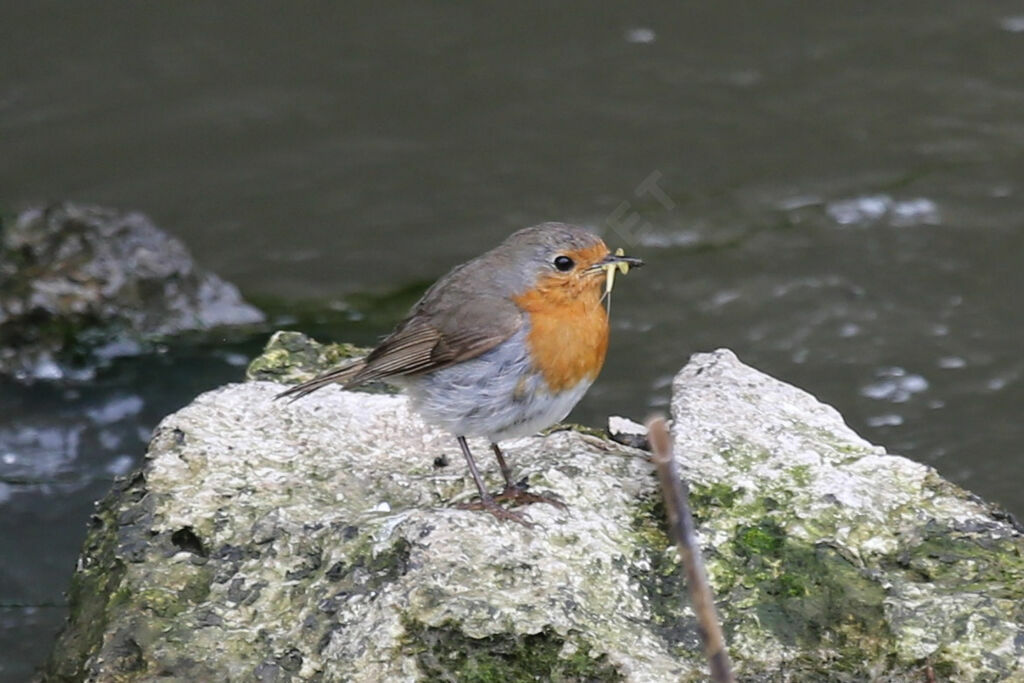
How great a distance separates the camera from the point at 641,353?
7.26 metres

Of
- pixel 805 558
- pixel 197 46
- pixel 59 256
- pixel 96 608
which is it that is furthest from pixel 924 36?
pixel 96 608

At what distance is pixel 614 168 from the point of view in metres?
8.71

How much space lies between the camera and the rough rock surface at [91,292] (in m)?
6.84

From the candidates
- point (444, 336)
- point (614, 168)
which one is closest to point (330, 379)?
point (444, 336)

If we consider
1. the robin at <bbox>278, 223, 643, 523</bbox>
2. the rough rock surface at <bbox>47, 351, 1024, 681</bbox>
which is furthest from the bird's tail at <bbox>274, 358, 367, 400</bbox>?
the rough rock surface at <bbox>47, 351, 1024, 681</bbox>

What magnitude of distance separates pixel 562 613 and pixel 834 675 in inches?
25.3

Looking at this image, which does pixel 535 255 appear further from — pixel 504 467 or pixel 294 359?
pixel 294 359

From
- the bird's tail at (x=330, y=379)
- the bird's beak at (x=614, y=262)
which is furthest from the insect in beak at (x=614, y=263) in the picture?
the bird's tail at (x=330, y=379)

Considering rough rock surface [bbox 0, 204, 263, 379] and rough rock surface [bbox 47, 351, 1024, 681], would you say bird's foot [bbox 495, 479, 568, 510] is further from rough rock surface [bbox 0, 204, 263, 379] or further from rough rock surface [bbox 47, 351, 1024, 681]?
rough rock surface [bbox 0, 204, 263, 379]

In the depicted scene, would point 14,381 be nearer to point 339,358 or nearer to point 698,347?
point 339,358

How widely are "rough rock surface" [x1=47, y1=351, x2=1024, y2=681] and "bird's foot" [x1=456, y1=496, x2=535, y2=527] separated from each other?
0.14ft

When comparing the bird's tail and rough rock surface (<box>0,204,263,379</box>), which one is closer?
the bird's tail

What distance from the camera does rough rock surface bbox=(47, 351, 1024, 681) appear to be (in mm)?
3291

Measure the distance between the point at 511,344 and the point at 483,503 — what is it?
51 centimetres
